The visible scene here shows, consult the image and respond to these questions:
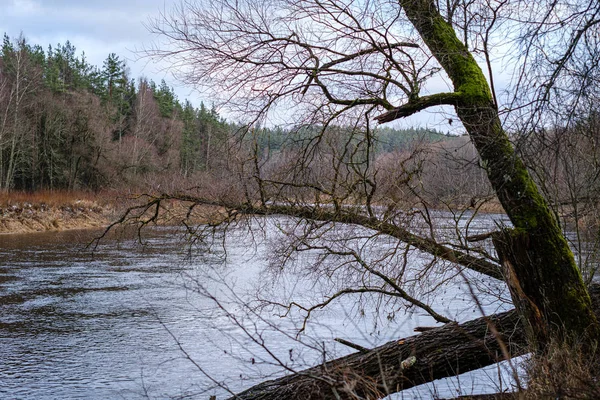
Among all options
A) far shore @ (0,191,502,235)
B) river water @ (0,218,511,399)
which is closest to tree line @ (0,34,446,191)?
far shore @ (0,191,502,235)

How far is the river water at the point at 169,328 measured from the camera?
765 centimetres

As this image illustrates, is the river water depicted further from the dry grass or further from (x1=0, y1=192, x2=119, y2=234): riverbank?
the dry grass

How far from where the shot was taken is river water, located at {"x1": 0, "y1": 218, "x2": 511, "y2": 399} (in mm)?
7648

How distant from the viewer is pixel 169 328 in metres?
10.5

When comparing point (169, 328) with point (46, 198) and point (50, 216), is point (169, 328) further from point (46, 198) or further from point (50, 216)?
point (46, 198)

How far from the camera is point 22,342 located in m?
9.73

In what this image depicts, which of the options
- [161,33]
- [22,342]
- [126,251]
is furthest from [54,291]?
[161,33]

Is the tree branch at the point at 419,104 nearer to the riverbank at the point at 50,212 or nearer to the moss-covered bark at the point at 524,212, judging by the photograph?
the moss-covered bark at the point at 524,212

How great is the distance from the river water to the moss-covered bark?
0.57 m

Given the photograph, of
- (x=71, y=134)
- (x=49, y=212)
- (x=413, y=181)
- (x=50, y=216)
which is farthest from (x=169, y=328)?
(x=71, y=134)

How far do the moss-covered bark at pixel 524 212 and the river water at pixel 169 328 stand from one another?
57 cm

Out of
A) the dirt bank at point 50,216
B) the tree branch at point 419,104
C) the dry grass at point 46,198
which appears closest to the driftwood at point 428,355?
the tree branch at point 419,104

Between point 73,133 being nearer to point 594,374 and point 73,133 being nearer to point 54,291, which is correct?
point 54,291

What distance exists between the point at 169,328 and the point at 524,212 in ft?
23.1
